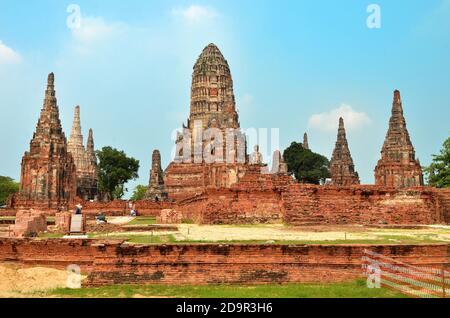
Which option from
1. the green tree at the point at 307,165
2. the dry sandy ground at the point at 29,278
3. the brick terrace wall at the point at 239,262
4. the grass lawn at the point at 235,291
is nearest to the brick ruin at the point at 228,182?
the green tree at the point at 307,165

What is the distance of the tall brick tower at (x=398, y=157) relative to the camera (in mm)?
50891

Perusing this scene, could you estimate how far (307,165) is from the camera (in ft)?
253

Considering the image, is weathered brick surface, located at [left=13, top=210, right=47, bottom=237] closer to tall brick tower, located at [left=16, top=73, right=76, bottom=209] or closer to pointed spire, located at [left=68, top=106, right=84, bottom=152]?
tall brick tower, located at [left=16, top=73, right=76, bottom=209]

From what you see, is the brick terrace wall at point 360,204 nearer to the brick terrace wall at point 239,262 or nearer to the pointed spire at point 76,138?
the brick terrace wall at point 239,262

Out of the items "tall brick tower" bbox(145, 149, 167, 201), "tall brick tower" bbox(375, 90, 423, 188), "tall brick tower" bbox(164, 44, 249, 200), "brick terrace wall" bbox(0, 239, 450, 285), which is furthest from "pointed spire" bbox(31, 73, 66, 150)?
"brick terrace wall" bbox(0, 239, 450, 285)

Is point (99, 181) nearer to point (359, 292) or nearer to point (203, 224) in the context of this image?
point (203, 224)

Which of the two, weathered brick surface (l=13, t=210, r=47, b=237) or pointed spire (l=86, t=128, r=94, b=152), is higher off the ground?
pointed spire (l=86, t=128, r=94, b=152)

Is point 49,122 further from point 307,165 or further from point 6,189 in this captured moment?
point 307,165

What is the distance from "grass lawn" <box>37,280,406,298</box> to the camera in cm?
974

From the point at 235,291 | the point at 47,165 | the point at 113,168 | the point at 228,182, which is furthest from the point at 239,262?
the point at 113,168

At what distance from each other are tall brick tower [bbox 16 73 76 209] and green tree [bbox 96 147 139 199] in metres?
19.6

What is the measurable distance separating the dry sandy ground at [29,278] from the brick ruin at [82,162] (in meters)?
58.7

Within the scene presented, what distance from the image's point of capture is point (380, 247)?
12430mm
